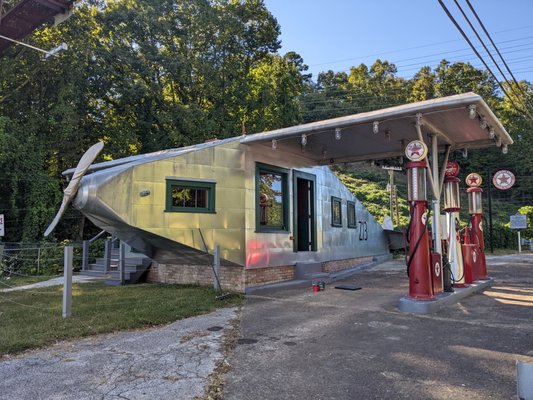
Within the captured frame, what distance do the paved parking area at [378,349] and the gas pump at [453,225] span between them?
0.55 m

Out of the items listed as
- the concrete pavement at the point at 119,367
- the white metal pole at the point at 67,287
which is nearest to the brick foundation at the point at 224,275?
the concrete pavement at the point at 119,367

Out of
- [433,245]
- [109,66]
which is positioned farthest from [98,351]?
[109,66]

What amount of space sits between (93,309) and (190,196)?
117 inches

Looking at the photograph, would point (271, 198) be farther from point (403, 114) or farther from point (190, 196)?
point (403, 114)

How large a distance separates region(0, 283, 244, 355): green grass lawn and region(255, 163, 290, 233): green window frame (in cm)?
220

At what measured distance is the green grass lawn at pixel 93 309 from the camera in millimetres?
5586

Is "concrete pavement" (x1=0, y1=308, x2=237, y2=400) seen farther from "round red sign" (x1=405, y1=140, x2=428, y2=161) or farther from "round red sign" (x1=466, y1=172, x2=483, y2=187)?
"round red sign" (x1=466, y1=172, x2=483, y2=187)

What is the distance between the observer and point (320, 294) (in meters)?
9.14

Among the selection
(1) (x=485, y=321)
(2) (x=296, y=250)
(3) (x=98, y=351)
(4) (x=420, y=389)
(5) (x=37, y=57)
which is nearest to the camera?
(4) (x=420, y=389)

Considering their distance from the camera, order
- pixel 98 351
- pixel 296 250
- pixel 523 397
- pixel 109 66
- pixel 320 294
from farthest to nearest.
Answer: pixel 109 66
pixel 296 250
pixel 320 294
pixel 98 351
pixel 523 397

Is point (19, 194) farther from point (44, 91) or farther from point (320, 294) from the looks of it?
point (320, 294)

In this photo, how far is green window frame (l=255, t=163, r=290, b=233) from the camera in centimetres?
993

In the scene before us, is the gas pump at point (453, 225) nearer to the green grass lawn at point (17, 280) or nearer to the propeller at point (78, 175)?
the propeller at point (78, 175)

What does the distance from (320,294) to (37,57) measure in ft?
55.8
